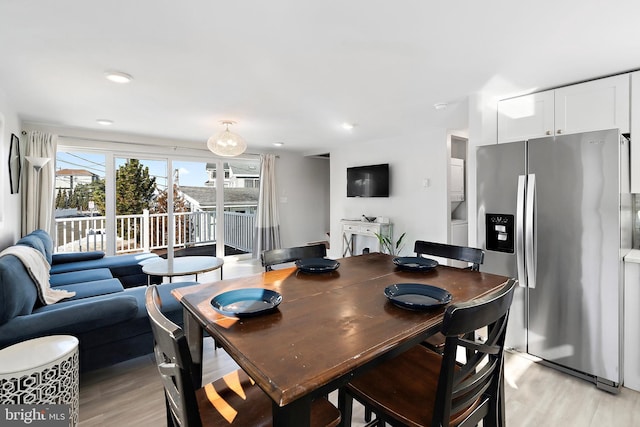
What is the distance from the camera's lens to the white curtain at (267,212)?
6.24 meters

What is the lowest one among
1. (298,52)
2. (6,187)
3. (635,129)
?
(6,187)

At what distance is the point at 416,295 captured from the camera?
138 cm

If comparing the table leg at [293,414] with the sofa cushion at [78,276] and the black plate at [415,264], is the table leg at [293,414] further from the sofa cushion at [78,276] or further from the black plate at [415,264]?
the sofa cushion at [78,276]

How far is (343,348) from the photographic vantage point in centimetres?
90

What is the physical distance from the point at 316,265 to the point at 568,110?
8.35 feet

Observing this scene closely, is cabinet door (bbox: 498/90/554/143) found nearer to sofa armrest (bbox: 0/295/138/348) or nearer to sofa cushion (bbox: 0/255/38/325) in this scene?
sofa armrest (bbox: 0/295/138/348)

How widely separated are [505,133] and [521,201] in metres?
0.88

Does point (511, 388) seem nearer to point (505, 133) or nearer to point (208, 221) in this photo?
point (505, 133)

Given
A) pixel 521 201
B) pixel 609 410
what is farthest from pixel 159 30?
pixel 609 410

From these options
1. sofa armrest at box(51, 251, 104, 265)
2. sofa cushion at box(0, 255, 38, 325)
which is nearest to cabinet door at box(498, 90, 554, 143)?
sofa cushion at box(0, 255, 38, 325)

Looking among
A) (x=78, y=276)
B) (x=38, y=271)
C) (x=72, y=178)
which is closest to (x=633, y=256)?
(x=38, y=271)

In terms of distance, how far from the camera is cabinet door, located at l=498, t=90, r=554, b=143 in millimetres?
2693

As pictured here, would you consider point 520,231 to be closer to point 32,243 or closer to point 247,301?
point 247,301

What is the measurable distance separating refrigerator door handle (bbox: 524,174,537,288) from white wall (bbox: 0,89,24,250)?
181 inches
